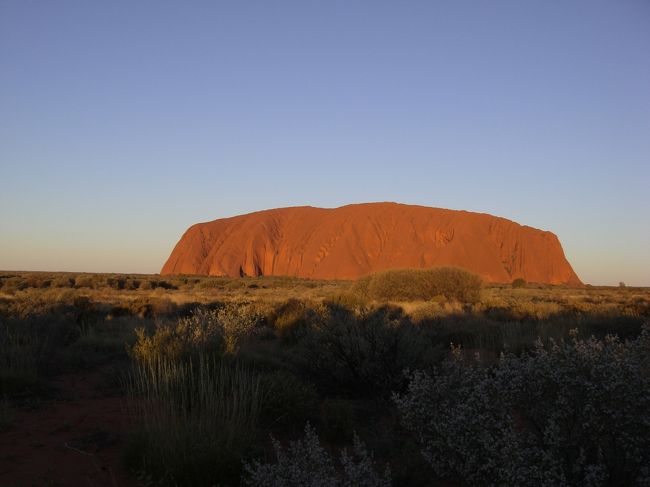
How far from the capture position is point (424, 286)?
2438 cm

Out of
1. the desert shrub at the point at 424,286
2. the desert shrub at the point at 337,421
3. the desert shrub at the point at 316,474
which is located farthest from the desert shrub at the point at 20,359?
the desert shrub at the point at 424,286

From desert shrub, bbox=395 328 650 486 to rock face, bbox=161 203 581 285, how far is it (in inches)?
2267

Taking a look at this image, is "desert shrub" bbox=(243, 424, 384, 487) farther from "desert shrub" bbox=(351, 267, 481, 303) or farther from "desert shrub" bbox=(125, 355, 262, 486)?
"desert shrub" bbox=(351, 267, 481, 303)

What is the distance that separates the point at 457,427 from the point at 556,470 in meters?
0.62

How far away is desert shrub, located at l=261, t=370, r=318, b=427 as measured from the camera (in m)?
5.35

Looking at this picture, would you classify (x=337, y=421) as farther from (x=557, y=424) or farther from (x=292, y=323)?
(x=292, y=323)

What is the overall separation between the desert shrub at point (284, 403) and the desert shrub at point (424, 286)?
1826 cm

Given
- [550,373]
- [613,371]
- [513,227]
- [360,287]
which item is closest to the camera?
[613,371]

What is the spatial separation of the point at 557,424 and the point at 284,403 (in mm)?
3021

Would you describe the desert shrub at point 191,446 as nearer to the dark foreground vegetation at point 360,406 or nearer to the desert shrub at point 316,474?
the dark foreground vegetation at point 360,406

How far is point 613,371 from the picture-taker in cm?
294

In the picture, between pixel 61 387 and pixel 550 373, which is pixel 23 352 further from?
pixel 550 373

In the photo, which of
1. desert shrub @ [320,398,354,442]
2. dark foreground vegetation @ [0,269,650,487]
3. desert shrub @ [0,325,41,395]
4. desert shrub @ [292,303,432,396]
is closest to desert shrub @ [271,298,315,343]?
dark foreground vegetation @ [0,269,650,487]

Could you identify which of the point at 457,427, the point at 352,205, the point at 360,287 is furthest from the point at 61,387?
the point at 352,205
